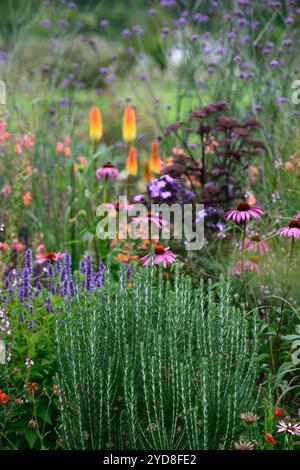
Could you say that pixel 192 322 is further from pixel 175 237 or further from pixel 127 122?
pixel 127 122

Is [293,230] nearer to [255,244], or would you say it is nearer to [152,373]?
[255,244]

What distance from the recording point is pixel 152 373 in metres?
2.80

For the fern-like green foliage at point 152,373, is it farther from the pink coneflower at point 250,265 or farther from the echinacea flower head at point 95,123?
the echinacea flower head at point 95,123

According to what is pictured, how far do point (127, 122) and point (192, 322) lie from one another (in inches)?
114

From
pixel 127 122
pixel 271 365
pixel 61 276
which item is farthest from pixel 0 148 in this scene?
pixel 271 365

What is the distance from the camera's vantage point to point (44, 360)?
140 inches

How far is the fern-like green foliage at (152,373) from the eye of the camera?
2854 millimetres

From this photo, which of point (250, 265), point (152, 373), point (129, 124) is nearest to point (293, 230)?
point (250, 265)

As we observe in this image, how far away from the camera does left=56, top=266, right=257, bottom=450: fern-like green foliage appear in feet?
9.36

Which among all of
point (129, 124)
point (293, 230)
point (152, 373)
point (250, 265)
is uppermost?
point (129, 124)

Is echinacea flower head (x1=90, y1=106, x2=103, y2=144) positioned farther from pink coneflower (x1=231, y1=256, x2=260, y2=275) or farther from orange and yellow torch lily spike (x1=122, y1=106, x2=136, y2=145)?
pink coneflower (x1=231, y1=256, x2=260, y2=275)

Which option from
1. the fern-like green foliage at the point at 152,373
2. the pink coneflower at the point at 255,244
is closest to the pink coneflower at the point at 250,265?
the pink coneflower at the point at 255,244

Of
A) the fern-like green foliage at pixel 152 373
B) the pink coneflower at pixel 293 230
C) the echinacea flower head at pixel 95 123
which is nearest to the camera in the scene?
the fern-like green foliage at pixel 152 373

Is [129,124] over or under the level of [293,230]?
over
